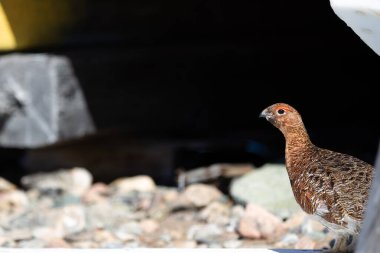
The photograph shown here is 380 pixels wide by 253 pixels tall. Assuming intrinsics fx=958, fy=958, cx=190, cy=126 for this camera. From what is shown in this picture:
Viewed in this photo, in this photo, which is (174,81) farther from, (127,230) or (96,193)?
(127,230)

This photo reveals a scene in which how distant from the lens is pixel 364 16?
308cm

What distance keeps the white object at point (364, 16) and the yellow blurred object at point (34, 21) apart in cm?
269

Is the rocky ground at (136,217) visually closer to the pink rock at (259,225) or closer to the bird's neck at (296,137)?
the pink rock at (259,225)

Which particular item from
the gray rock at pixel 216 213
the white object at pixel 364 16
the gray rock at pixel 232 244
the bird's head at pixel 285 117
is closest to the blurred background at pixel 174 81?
the gray rock at pixel 216 213

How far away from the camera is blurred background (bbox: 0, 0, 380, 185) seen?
5527 millimetres

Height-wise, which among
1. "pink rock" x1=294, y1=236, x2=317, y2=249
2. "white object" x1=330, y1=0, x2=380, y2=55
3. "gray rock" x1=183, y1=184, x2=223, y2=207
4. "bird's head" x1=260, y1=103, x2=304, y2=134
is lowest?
"pink rock" x1=294, y1=236, x2=317, y2=249

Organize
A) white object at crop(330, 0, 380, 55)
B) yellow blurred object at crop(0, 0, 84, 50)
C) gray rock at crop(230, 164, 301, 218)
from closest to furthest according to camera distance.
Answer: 1. white object at crop(330, 0, 380, 55)
2. gray rock at crop(230, 164, 301, 218)
3. yellow blurred object at crop(0, 0, 84, 50)

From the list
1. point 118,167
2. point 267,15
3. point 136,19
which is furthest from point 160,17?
point 118,167

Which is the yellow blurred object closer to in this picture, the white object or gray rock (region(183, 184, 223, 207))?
gray rock (region(183, 184, 223, 207))

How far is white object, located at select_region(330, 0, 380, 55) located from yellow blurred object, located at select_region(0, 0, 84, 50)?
2693 mm

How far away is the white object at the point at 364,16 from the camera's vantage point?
3021 mm

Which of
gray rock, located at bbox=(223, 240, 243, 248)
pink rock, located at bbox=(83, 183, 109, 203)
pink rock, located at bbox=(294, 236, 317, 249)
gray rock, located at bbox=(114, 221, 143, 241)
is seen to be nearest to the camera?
pink rock, located at bbox=(294, 236, 317, 249)

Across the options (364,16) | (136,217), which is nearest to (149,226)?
(136,217)

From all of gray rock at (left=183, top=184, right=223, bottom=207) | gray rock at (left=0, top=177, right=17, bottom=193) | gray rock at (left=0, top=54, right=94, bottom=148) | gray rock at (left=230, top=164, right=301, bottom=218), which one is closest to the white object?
gray rock at (left=230, top=164, right=301, bottom=218)
